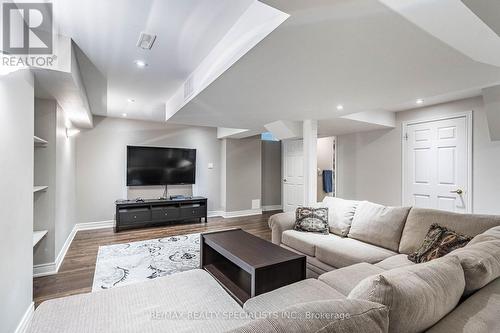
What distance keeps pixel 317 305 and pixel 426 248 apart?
1818 mm

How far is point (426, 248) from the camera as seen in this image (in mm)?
1977

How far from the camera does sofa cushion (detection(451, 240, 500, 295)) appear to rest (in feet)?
3.26

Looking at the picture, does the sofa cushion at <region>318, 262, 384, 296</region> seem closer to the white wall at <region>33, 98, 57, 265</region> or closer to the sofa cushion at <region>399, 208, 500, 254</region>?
the sofa cushion at <region>399, 208, 500, 254</region>

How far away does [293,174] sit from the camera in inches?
237

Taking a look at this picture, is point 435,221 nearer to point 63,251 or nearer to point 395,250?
point 395,250

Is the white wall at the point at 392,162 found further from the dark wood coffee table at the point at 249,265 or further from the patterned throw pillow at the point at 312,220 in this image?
the dark wood coffee table at the point at 249,265

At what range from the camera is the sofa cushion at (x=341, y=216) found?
2.89 m

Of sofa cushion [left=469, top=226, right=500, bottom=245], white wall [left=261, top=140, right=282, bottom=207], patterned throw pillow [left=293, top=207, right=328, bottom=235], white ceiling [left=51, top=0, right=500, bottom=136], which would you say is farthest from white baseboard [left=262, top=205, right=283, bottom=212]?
sofa cushion [left=469, top=226, right=500, bottom=245]

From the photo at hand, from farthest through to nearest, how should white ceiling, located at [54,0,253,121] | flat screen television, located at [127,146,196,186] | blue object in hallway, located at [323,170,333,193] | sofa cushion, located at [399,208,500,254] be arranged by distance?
1. blue object in hallway, located at [323,170,333,193]
2. flat screen television, located at [127,146,196,186]
3. sofa cushion, located at [399,208,500,254]
4. white ceiling, located at [54,0,253,121]

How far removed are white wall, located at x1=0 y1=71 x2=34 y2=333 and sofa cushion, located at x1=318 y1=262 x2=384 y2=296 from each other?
2141mm

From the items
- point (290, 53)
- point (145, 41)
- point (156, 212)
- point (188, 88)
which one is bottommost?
point (156, 212)

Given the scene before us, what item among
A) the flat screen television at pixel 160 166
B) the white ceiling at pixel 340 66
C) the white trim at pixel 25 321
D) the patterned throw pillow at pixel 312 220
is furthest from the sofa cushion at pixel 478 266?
the flat screen television at pixel 160 166

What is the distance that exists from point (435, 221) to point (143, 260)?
10.9 feet

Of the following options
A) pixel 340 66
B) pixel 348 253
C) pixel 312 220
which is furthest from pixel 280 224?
pixel 340 66
